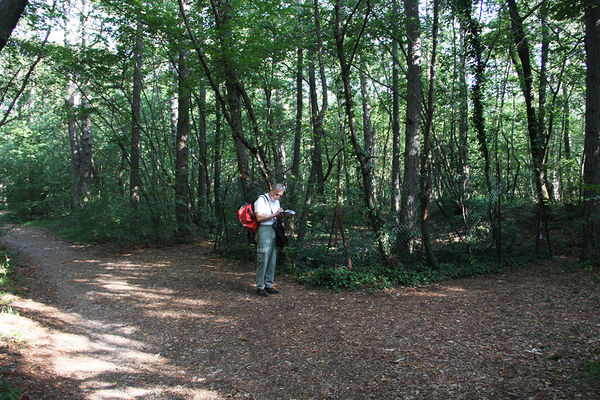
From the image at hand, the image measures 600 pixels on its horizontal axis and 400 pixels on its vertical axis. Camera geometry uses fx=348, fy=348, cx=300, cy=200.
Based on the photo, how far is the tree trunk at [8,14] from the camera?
3.48 meters

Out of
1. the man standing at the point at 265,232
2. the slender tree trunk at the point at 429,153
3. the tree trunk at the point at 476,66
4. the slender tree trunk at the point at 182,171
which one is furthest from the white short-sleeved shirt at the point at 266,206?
the tree trunk at the point at 476,66

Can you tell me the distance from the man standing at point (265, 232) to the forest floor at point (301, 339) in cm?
38

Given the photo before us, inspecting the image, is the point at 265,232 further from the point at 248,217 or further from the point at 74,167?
the point at 74,167

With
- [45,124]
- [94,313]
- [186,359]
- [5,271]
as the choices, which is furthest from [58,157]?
[186,359]

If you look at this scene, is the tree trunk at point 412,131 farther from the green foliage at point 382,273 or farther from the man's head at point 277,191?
the man's head at point 277,191

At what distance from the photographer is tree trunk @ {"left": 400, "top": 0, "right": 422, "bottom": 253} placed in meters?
7.14

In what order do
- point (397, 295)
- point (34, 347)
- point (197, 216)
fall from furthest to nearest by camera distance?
point (197, 216) < point (397, 295) < point (34, 347)

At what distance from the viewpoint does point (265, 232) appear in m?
5.75

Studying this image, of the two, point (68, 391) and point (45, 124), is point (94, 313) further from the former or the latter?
point (45, 124)

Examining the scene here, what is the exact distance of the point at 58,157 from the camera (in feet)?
69.6

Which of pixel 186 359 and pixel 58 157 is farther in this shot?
pixel 58 157

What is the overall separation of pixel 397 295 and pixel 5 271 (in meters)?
7.52

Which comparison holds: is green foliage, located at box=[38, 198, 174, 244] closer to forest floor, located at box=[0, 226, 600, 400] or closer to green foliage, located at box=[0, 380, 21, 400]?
forest floor, located at box=[0, 226, 600, 400]

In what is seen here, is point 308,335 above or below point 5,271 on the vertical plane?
below
